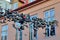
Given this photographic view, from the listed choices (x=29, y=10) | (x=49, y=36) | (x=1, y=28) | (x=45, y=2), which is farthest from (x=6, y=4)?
(x=49, y=36)

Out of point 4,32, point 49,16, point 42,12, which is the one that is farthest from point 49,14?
point 4,32

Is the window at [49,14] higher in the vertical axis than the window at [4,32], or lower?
higher

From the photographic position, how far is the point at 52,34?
14359 mm

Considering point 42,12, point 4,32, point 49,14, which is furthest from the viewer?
Answer: point 4,32

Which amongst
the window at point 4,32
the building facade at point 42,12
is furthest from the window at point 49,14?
the window at point 4,32

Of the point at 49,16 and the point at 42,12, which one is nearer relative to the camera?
the point at 49,16

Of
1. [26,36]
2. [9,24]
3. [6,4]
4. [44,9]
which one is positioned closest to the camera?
[44,9]

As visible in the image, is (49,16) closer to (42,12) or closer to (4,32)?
Result: (42,12)

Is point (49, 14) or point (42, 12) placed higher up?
point (42, 12)

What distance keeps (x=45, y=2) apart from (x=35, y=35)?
2.62m

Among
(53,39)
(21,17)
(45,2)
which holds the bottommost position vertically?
(53,39)

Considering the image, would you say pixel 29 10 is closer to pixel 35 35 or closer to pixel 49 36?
pixel 35 35

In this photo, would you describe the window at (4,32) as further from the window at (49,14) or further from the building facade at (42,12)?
the window at (49,14)

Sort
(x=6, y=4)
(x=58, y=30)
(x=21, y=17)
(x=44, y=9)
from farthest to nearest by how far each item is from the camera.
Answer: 1. (x=6, y=4)
2. (x=44, y=9)
3. (x=58, y=30)
4. (x=21, y=17)
